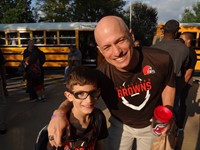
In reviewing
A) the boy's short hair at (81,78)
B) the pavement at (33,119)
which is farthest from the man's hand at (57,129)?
the pavement at (33,119)

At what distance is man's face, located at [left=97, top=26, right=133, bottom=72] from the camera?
1.77m

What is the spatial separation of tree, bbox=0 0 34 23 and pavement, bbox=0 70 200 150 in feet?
77.8

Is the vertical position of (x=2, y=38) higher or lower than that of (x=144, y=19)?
lower

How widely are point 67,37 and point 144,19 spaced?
93.9ft

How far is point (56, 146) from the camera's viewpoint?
1640 mm

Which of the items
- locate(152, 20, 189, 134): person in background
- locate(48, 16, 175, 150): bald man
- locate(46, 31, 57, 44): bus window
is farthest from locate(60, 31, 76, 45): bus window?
locate(48, 16, 175, 150): bald man

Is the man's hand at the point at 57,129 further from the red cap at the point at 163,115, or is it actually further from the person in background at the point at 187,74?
the person in background at the point at 187,74

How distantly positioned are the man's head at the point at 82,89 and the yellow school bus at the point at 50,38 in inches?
429

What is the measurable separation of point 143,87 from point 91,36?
11.4 m

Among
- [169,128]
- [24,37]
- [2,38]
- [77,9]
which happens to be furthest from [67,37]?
[77,9]

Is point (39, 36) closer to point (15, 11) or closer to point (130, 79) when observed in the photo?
point (130, 79)

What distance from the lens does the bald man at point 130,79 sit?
5.89 ft

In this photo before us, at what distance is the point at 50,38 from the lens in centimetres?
1298

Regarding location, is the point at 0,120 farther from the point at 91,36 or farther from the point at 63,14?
the point at 63,14
